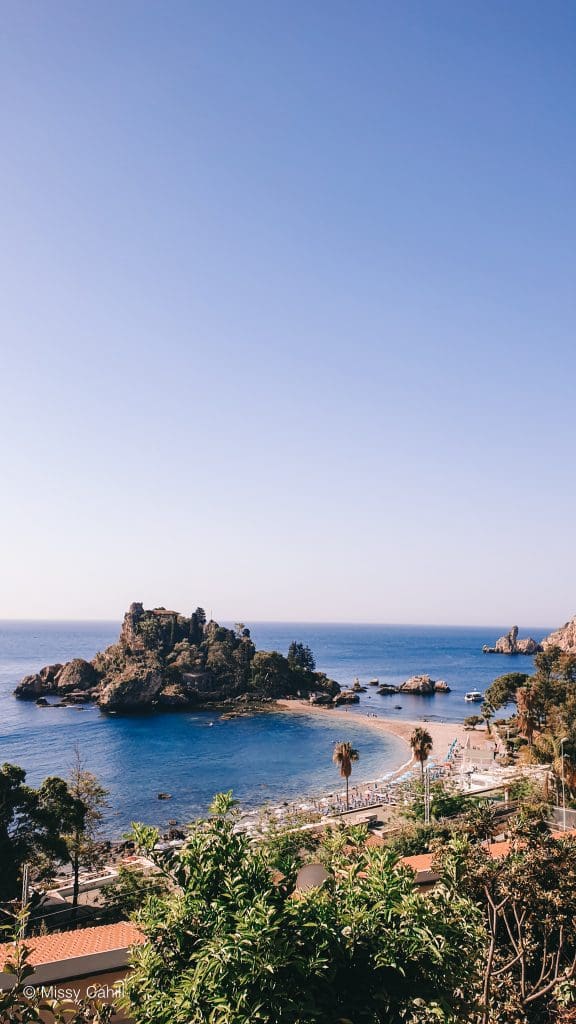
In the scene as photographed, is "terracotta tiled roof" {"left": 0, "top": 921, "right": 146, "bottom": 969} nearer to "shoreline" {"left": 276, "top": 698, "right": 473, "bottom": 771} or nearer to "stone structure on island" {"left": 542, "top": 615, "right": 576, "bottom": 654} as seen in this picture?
"shoreline" {"left": 276, "top": 698, "right": 473, "bottom": 771}

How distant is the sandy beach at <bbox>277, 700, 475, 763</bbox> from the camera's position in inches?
2609

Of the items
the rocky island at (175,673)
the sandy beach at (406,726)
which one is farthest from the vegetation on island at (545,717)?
the rocky island at (175,673)

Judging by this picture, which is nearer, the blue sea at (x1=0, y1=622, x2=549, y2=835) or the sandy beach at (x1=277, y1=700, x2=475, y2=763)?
the blue sea at (x1=0, y1=622, x2=549, y2=835)

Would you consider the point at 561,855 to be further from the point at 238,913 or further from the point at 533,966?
the point at 238,913

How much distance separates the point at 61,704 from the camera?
89812 millimetres

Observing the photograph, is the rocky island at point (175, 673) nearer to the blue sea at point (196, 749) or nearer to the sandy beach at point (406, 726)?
the blue sea at point (196, 749)

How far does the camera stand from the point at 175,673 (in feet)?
322

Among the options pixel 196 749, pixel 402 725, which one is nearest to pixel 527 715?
pixel 402 725

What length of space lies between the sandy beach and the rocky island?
23.2 feet

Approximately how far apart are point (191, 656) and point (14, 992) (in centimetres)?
10174

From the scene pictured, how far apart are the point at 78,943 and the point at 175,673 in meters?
87.9

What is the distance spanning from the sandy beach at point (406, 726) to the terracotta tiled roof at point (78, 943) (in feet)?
163

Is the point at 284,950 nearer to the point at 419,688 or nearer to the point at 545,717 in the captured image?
the point at 545,717

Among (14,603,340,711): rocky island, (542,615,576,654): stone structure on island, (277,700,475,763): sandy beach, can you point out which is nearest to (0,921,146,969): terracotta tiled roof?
(277,700,475,763): sandy beach
